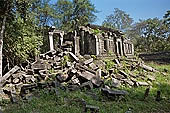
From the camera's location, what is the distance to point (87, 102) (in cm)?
722

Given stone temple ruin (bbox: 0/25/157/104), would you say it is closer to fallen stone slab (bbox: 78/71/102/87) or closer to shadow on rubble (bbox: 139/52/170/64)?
fallen stone slab (bbox: 78/71/102/87)

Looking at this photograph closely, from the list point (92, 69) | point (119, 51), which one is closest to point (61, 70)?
point (92, 69)

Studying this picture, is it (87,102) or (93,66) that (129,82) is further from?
(87,102)

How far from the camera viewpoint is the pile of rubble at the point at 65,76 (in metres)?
9.23

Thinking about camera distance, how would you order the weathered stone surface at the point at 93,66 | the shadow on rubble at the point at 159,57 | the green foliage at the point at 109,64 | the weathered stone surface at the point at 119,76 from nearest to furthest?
1. the weathered stone surface at the point at 119,76
2. the weathered stone surface at the point at 93,66
3. the green foliage at the point at 109,64
4. the shadow on rubble at the point at 159,57

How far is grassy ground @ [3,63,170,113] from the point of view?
21.7 ft

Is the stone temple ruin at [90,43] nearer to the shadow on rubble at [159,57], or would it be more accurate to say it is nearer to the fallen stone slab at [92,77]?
the fallen stone slab at [92,77]

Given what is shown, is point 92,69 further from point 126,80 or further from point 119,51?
point 119,51

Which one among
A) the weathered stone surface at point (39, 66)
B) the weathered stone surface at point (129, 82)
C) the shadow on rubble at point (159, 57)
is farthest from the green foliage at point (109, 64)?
the shadow on rubble at point (159, 57)

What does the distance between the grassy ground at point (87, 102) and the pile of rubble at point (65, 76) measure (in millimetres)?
525

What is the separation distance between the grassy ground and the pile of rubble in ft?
1.72

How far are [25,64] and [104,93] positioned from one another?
265 inches

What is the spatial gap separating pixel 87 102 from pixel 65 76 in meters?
3.29

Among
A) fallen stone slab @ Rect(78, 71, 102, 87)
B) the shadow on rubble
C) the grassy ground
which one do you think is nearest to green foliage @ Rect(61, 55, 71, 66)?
Result: fallen stone slab @ Rect(78, 71, 102, 87)
